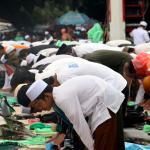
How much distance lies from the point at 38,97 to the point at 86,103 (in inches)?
17.4

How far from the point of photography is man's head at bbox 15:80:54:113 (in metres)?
5.12

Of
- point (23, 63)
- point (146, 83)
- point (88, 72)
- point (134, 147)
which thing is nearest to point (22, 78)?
point (88, 72)

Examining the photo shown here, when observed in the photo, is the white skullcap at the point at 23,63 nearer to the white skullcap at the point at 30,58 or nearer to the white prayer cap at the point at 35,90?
the white skullcap at the point at 30,58

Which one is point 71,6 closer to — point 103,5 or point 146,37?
point 103,5

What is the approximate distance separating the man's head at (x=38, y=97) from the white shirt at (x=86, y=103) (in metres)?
0.09

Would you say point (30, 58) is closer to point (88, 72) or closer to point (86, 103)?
point (88, 72)

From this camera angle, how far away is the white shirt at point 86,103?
16.3 ft

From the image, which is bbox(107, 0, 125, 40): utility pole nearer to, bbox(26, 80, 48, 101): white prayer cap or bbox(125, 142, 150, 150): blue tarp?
bbox(125, 142, 150, 150): blue tarp

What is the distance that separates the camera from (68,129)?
5.78 metres

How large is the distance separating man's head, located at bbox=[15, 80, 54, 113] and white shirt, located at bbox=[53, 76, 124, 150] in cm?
9

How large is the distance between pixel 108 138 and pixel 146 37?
11179 mm

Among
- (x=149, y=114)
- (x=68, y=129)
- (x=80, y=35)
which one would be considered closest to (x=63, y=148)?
(x=68, y=129)

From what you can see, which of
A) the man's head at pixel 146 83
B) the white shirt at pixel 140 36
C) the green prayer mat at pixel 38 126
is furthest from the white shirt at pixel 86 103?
the white shirt at pixel 140 36

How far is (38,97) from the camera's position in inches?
203
